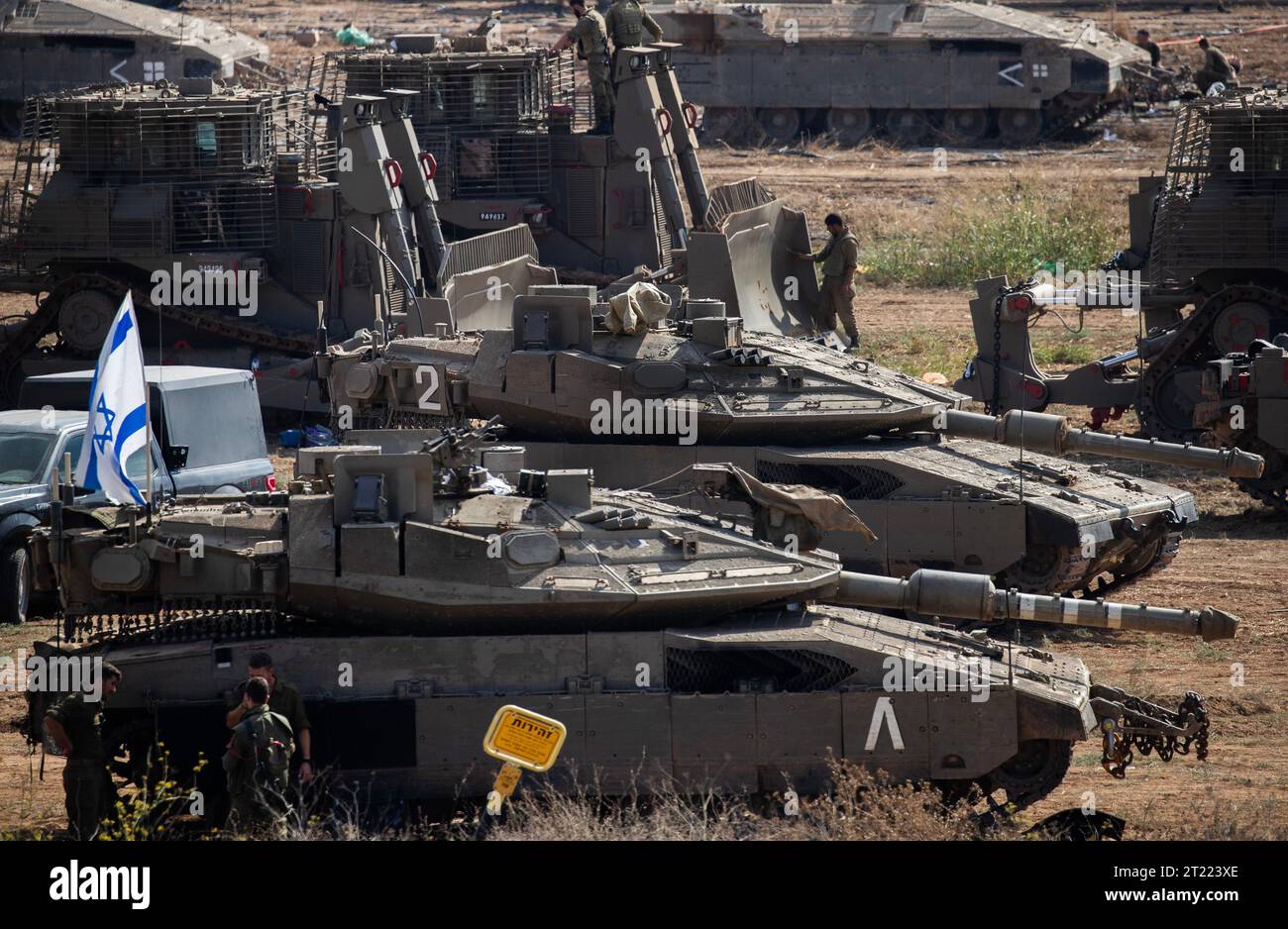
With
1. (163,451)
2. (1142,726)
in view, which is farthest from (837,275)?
(1142,726)

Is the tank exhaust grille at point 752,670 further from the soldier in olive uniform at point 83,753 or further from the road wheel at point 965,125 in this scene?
the road wheel at point 965,125

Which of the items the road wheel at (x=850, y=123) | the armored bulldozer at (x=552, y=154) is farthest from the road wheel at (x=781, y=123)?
the armored bulldozer at (x=552, y=154)

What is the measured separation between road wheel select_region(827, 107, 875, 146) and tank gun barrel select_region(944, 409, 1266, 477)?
2441cm

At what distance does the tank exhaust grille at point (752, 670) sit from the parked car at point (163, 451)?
543 centimetres

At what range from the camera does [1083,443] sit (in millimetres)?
13727

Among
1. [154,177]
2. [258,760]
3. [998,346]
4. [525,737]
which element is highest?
[154,177]

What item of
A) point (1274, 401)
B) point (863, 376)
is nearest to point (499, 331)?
point (863, 376)

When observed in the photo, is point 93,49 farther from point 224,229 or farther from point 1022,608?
point 1022,608

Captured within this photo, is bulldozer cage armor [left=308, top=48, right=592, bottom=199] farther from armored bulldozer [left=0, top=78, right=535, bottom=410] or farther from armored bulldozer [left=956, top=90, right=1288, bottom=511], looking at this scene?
armored bulldozer [left=956, top=90, right=1288, bottom=511]

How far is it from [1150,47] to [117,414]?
32741 millimetres

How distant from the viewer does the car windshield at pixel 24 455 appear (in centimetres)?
1393

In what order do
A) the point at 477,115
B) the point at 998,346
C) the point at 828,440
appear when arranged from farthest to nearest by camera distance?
the point at 477,115 → the point at 998,346 → the point at 828,440

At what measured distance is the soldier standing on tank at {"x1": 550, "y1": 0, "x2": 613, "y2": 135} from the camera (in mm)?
22312
